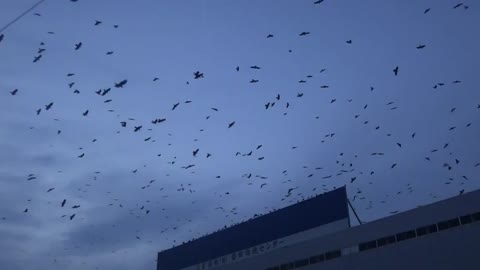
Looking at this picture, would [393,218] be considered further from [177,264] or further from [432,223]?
[177,264]

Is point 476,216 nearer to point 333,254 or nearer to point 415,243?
point 415,243

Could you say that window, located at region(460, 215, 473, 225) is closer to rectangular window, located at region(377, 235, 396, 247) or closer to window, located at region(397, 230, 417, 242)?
window, located at region(397, 230, 417, 242)

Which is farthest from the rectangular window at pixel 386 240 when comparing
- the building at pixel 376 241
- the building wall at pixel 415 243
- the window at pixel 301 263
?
the window at pixel 301 263

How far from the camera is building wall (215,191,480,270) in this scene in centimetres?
1921

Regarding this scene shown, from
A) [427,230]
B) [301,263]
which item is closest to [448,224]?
[427,230]

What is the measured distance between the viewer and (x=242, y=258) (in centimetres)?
3212

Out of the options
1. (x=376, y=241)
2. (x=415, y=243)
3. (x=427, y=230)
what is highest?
(x=376, y=241)

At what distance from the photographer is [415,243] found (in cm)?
2080

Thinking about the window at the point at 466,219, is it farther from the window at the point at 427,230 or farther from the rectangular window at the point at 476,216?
the window at the point at 427,230

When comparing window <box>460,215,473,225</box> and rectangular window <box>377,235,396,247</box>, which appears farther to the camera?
rectangular window <box>377,235,396,247</box>

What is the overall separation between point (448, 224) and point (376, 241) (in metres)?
3.75

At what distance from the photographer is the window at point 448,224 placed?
19819mm

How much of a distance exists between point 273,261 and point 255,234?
4.47m

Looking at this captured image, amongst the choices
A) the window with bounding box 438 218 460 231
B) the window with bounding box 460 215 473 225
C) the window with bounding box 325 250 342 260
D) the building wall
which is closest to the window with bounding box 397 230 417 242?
the building wall
